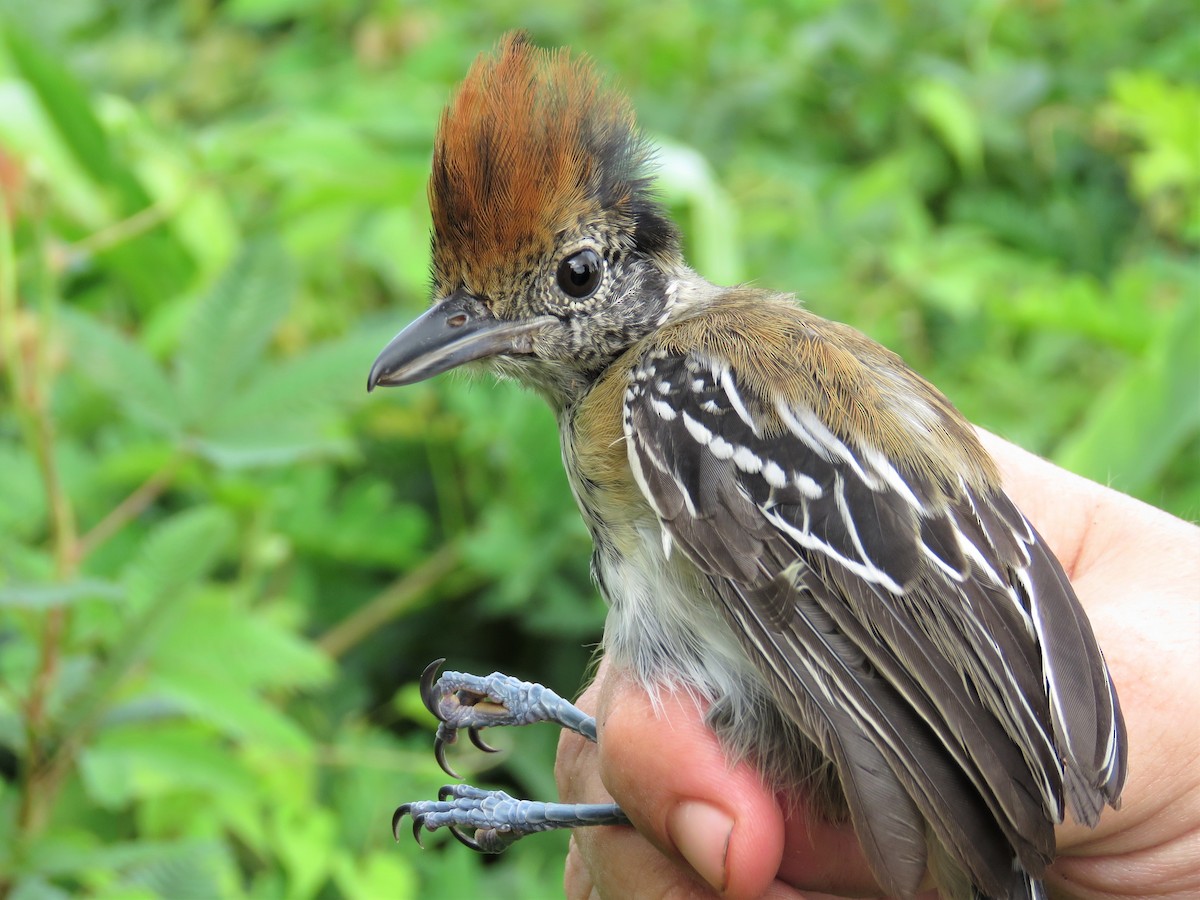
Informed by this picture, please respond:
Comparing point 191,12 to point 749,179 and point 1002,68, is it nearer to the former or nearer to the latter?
point 749,179

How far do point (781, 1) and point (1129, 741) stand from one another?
4.07 metres

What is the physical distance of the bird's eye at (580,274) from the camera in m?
2.44

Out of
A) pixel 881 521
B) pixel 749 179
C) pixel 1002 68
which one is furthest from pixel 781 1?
pixel 881 521

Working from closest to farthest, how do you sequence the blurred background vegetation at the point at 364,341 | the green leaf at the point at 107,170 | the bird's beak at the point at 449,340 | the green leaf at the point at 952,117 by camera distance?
the bird's beak at the point at 449,340 < the blurred background vegetation at the point at 364,341 < the green leaf at the point at 107,170 < the green leaf at the point at 952,117

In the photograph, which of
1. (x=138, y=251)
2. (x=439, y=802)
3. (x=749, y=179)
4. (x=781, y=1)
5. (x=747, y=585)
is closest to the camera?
(x=747, y=585)

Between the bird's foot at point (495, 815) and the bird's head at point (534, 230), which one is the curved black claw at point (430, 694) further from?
the bird's head at point (534, 230)

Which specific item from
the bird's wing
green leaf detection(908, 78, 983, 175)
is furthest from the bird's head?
green leaf detection(908, 78, 983, 175)

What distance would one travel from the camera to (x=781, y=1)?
529 centimetres

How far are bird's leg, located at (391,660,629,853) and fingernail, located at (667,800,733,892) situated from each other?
273mm

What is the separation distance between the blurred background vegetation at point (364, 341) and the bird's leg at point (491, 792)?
289mm

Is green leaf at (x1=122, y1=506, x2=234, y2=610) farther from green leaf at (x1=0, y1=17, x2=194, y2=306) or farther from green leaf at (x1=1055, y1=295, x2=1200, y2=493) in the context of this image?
green leaf at (x1=1055, y1=295, x2=1200, y2=493)

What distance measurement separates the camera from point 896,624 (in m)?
1.89

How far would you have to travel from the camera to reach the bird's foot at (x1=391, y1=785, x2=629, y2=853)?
233 cm

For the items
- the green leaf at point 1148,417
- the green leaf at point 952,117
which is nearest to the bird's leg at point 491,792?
the green leaf at point 1148,417
